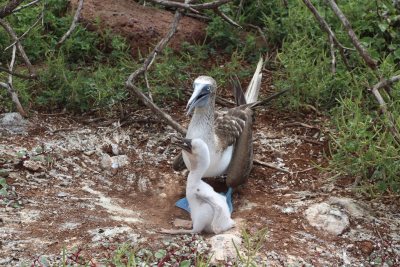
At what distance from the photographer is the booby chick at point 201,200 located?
3846 mm

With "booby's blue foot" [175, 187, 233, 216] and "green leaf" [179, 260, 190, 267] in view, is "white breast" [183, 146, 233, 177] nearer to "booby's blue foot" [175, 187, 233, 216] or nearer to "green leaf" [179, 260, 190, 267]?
"booby's blue foot" [175, 187, 233, 216]

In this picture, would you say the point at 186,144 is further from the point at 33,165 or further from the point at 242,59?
the point at 242,59

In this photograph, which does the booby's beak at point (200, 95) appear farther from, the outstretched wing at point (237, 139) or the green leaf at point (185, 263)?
the green leaf at point (185, 263)

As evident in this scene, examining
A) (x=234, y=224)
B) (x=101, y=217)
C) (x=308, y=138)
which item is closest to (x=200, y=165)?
(x=234, y=224)

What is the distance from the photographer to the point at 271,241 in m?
3.81

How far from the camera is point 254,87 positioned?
5293mm

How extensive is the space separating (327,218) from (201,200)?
770 mm

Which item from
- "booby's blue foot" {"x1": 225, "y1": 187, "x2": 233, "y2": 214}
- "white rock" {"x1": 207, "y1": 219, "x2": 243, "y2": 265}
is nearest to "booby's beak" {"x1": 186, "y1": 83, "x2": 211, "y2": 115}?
"booby's blue foot" {"x1": 225, "y1": 187, "x2": 233, "y2": 214}

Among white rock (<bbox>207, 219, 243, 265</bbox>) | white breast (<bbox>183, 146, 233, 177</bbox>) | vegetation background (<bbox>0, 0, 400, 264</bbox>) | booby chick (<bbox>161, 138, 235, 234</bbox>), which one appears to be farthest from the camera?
vegetation background (<bbox>0, 0, 400, 264</bbox>)

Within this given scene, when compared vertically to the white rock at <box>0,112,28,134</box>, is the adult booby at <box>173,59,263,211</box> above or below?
above

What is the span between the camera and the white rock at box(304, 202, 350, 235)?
4000mm

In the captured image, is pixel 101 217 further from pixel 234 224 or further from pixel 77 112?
pixel 77 112

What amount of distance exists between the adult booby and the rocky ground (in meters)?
0.20

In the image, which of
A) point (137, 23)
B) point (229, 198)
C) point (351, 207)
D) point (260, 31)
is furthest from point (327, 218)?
point (137, 23)
